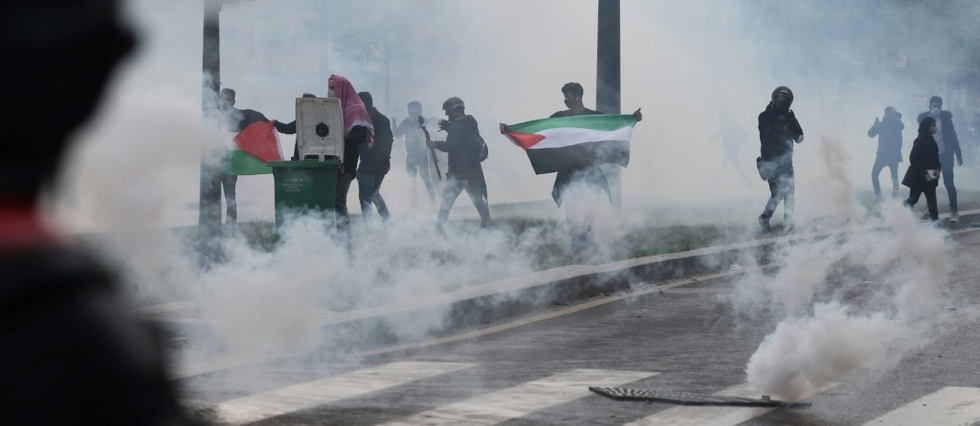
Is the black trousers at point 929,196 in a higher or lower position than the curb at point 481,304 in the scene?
higher

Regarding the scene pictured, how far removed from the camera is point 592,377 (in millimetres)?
7461

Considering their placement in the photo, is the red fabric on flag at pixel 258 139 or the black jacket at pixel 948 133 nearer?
the red fabric on flag at pixel 258 139

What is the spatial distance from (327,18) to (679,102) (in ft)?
37.0

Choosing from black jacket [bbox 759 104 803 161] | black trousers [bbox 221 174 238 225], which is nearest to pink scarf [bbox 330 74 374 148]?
black trousers [bbox 221 174 238 225]

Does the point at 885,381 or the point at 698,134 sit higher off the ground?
the point at 698,134

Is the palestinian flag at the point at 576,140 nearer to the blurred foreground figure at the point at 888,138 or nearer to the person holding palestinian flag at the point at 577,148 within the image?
the person holding palestinian flag at the point at 577,148

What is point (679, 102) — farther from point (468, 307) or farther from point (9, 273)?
point (9, 273)

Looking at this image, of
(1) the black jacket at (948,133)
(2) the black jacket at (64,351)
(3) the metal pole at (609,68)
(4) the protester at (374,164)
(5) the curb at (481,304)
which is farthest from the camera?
(1) the black jacket at (948,133)

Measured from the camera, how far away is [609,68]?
14289 millimetres

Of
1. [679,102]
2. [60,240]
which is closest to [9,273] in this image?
[60,240]

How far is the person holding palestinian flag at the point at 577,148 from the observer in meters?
13.7

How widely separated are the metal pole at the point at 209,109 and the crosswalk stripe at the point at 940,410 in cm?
535

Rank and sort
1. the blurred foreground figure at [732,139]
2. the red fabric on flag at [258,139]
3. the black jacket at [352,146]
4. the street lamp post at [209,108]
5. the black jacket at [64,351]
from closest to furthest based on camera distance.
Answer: the black jacket at [64,351] → the street lamp post at [209,108] → the black jacket at [352,146] → the red fabric on flag at [258,139] → the blurred foreground figure at [732,139]

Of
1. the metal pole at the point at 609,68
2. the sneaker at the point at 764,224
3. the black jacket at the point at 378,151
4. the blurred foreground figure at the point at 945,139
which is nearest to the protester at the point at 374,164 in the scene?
the black jacket at the point at 378,151
